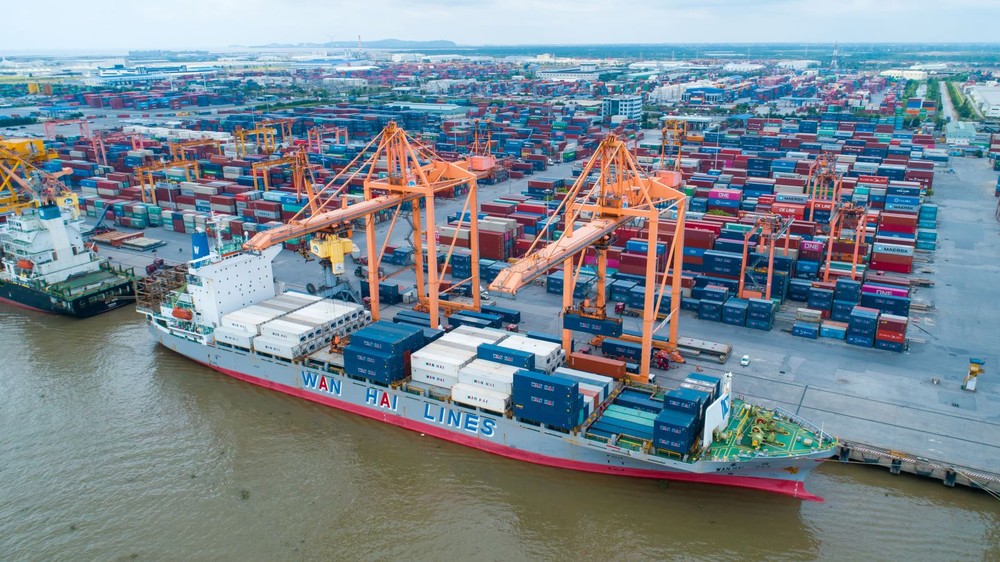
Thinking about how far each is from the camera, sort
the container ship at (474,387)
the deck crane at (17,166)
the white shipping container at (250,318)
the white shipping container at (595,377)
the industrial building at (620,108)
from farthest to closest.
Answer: the industrial building at (620,108)
the deck crane at (17,166)
the white shipping container at (250,318)
the white shipping container at (595,377)
the container ship at (474,387)

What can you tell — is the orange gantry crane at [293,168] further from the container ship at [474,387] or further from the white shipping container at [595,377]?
the white shipping container at [595,377]

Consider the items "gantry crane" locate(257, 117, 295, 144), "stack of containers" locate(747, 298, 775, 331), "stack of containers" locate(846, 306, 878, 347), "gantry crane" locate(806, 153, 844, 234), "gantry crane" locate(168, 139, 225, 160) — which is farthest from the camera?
"gantry crane" locate(257, 117, 295, 144)

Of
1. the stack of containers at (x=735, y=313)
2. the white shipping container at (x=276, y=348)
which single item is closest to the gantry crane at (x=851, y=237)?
the stack of containers at (x=735, y=313)

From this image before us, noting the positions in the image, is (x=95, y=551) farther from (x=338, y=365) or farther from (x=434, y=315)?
(x=434, y=315)

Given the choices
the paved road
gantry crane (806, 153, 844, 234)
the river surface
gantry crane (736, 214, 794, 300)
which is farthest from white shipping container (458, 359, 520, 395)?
gantry crane (806, 153, 844, 234)

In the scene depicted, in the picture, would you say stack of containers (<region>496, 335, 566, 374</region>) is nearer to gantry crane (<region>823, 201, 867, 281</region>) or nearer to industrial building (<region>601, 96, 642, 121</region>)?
gantry crane (<region>823, 201, 867, 281</region>)

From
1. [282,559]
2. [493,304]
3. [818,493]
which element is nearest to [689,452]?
[818,493]
